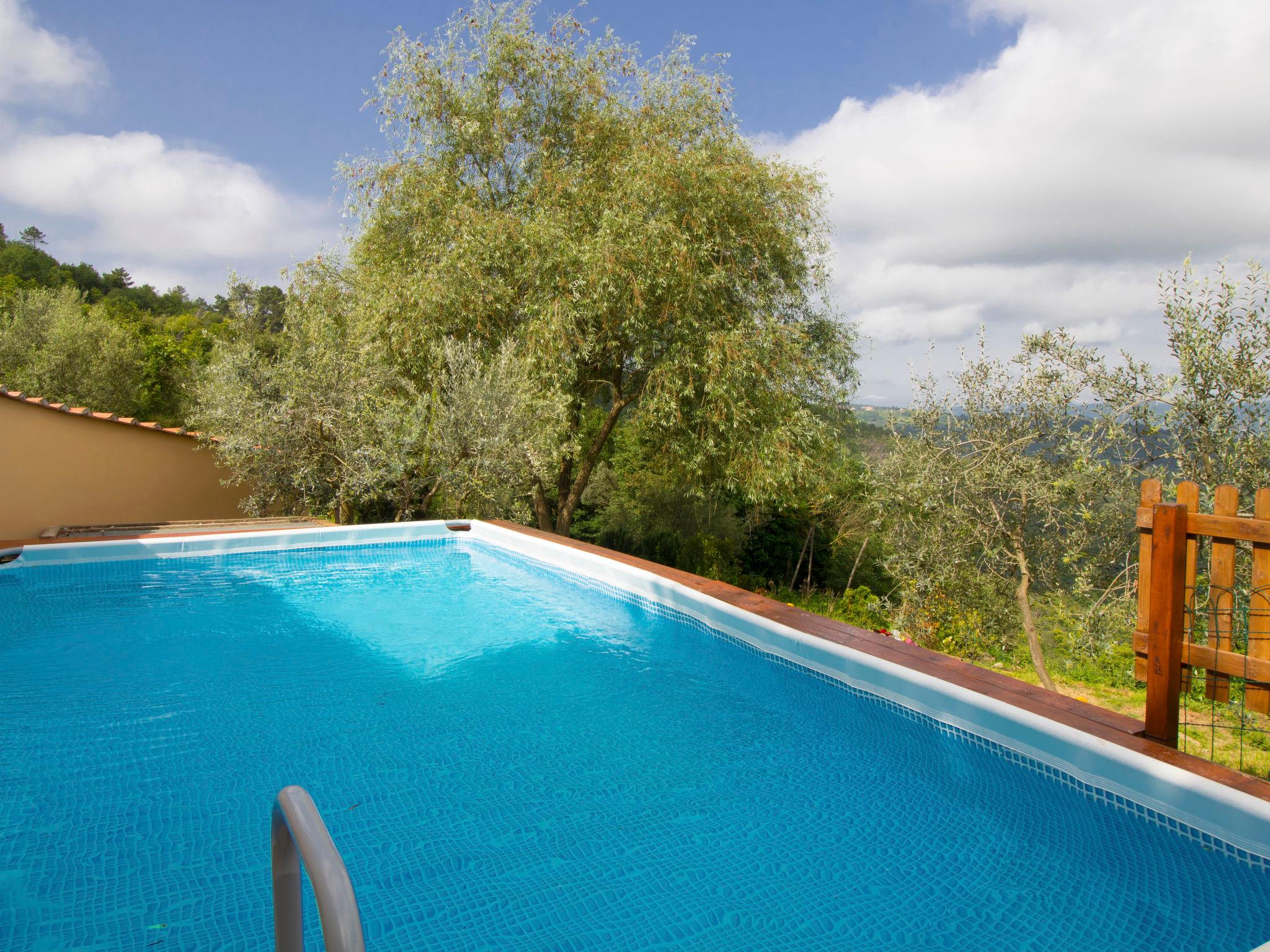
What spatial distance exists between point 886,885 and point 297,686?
372 centimetres

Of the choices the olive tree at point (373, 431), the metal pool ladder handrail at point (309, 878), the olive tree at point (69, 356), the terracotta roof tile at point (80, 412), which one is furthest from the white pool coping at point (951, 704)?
the olive tree at point (69, 356)

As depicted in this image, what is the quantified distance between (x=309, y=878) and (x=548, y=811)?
2448 millimetres

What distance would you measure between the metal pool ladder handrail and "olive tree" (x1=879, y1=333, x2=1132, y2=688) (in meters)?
6.52

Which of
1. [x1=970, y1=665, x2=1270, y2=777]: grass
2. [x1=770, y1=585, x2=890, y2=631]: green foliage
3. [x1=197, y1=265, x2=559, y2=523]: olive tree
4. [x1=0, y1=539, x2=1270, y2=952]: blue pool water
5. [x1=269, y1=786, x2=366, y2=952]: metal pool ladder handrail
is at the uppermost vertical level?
[x1=197, y1=265, x2=559, y2=523]: olive tree

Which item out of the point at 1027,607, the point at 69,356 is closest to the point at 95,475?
the point at 69,356

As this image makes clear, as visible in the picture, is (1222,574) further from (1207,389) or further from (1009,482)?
(1009,482)

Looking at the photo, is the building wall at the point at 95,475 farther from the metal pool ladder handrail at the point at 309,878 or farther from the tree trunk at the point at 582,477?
the metal pool ladder handrail at the point at 309,878

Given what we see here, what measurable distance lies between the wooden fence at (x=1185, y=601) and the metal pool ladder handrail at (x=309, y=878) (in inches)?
124

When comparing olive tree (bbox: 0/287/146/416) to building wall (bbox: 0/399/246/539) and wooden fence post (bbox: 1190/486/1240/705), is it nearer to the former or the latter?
building wall (bbox: 0/399/246/539)

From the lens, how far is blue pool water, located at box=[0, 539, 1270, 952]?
8.28 feet

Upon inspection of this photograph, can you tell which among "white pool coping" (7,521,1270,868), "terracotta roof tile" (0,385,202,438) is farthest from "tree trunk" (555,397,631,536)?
"terracotta roof tile" (0,385,202,438)

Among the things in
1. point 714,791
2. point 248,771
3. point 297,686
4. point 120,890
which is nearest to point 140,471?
point 297,686

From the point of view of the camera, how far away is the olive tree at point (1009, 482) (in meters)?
6.33

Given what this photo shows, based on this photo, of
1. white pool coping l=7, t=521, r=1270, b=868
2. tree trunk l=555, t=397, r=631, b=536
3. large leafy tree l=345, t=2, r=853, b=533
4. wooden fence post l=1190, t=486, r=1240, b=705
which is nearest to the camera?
white pool coping l=7, t=521, r=1270, b=868
